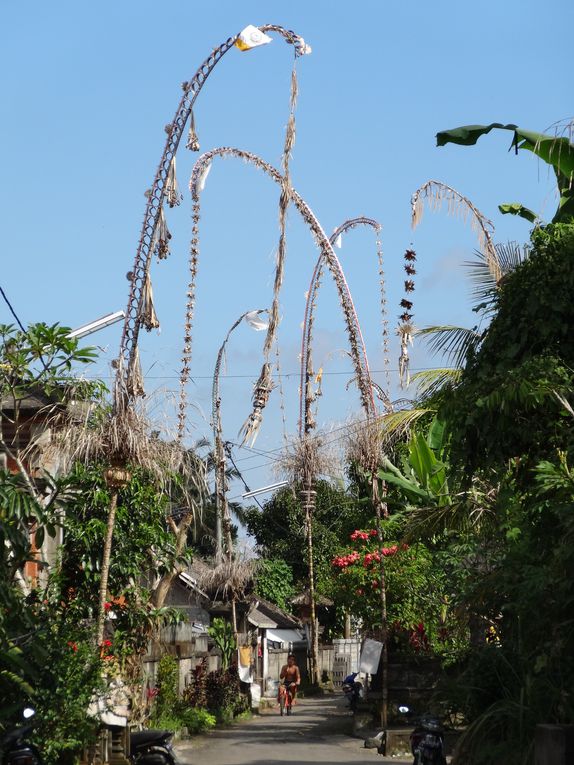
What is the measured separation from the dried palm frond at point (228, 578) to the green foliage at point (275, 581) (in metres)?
8.71

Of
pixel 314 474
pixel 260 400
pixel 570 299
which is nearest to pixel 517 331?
pixel 570 299

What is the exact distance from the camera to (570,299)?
37.0ft

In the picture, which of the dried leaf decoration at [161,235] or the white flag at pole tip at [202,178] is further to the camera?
the white flag at pole tip at [202,178]

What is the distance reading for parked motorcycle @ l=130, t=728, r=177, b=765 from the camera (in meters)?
15.5

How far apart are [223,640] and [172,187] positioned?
60.2ft

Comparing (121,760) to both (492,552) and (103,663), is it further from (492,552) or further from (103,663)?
(492,552)

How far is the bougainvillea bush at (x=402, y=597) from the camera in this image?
76.3 feet

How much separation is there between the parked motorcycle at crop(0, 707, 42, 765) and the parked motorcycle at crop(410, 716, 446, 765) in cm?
493

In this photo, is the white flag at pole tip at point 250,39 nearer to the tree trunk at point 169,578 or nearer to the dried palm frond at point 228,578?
the tree trunk at point 169,578

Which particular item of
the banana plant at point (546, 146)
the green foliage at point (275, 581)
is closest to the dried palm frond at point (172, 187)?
the banana plant at point (546, 146)

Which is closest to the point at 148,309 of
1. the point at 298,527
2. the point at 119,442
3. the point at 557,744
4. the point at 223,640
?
the point at 119,442

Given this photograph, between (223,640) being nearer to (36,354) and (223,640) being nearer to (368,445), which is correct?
(368,445)

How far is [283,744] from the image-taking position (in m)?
21.7

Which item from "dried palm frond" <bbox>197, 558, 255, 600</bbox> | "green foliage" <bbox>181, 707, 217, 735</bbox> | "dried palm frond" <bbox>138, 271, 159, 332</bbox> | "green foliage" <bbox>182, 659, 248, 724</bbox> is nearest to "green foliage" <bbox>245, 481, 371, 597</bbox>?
"dried palm frond" <bbox>197, 558, 255, 600</bbox>
